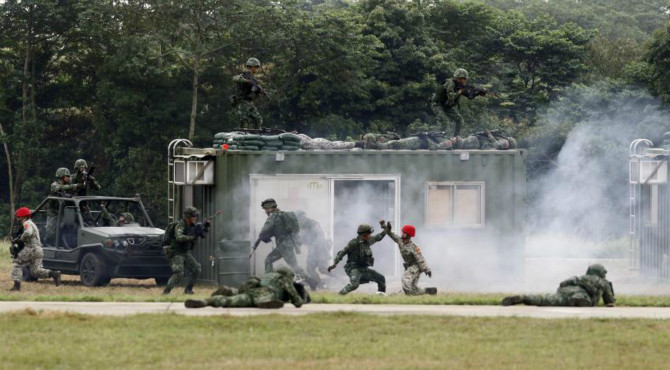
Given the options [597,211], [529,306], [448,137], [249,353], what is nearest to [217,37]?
[597,211]

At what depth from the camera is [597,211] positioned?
40844mm

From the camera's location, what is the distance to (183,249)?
22.4 m

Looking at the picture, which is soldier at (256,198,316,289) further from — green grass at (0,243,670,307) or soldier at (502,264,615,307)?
soldier at (502,264,615,307)

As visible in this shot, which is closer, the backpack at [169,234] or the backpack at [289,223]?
the backpack at [169,234]

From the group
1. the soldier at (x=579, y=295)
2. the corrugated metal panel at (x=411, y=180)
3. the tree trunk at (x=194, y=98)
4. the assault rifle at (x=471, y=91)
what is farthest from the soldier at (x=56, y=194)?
the tree trunk at (x=194, y=98)

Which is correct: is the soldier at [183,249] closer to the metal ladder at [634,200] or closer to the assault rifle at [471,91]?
the assault rifle at [471,91]

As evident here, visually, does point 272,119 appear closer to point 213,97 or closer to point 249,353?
point 213,97

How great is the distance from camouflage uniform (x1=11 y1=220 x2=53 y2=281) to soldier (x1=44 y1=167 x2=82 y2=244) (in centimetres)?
198

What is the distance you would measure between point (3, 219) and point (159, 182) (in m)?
5.07

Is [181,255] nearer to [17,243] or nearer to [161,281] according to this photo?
[161,281]

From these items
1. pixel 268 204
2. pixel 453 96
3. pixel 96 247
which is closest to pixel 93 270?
pixel 96 247

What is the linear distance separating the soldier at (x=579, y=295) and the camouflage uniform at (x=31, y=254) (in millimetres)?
8505

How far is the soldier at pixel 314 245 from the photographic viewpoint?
2408cm

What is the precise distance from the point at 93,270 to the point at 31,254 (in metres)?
1.22
